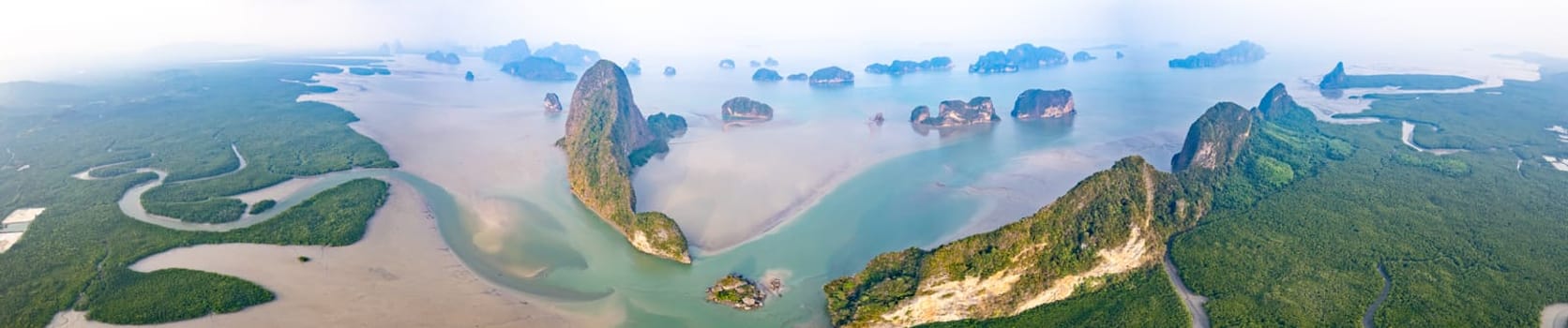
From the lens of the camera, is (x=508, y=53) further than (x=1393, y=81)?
Yes

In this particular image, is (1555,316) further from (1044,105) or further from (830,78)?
(830,78)

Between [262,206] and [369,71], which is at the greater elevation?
[369,71]

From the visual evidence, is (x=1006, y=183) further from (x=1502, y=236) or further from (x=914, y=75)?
(x=914, y=75)

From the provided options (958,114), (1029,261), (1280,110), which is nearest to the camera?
(1029,261)

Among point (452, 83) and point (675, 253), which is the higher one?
point (452, 83)

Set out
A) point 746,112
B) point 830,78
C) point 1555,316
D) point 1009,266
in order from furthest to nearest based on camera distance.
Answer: point 830,78 < point 746,112 < point 1009,266 < point 1555,316

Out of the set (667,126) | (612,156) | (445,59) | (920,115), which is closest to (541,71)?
(445,59)

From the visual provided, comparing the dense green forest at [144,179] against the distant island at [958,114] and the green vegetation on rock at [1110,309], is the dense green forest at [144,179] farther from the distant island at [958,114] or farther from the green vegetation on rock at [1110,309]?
the distant island at [958,114]

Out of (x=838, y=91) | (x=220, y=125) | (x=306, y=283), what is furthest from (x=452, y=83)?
(x=306, y=283)
